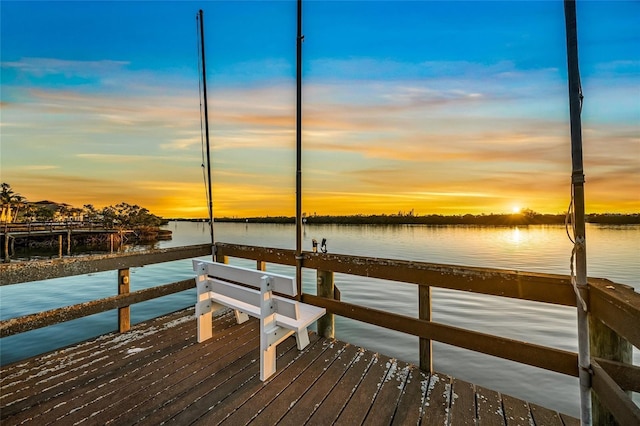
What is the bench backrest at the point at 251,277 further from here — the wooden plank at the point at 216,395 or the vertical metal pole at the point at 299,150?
the wooden plank at the point at 216,395

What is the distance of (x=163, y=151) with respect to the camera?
8.35 m

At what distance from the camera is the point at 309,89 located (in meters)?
3.51

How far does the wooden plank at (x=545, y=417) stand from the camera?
1.71 m

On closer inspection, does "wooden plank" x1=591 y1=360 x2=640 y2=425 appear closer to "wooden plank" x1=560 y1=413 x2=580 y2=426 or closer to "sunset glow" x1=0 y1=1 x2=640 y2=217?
"wooden plank" x1=560 y1=413 x2=580 y2=426

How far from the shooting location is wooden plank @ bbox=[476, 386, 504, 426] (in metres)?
1.73

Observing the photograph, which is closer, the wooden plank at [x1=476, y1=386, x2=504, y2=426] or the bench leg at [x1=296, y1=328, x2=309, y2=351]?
the wooden plank at [x1=476, y1=386, x2=504, y2=426]

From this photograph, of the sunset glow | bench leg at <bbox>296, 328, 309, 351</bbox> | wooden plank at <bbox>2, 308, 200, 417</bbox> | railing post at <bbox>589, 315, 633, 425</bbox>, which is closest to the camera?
railing post at <bbox>589, 315, 633, 425</bbox>

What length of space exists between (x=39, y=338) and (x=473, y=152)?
A: 11.6 m

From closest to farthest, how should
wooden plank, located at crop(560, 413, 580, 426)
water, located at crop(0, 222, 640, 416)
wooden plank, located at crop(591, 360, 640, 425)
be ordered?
wooden plank, located at crop(591, 360, 640, 425) < wooden plank, located at crop(560, 413, 580, 426) < water, located at crop(0, 222, 640, 416)

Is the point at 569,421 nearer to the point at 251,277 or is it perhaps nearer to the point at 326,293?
the point at 326,293

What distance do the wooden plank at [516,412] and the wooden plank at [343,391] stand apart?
944 mm

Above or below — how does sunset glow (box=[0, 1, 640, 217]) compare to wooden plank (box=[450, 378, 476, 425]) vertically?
above

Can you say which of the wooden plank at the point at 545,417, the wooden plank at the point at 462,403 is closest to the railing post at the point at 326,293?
the wooden plank at the point at 462,403

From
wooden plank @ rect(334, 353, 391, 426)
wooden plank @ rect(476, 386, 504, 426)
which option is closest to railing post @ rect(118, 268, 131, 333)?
wooden plank @ rect(334, 353, 391, 426)
